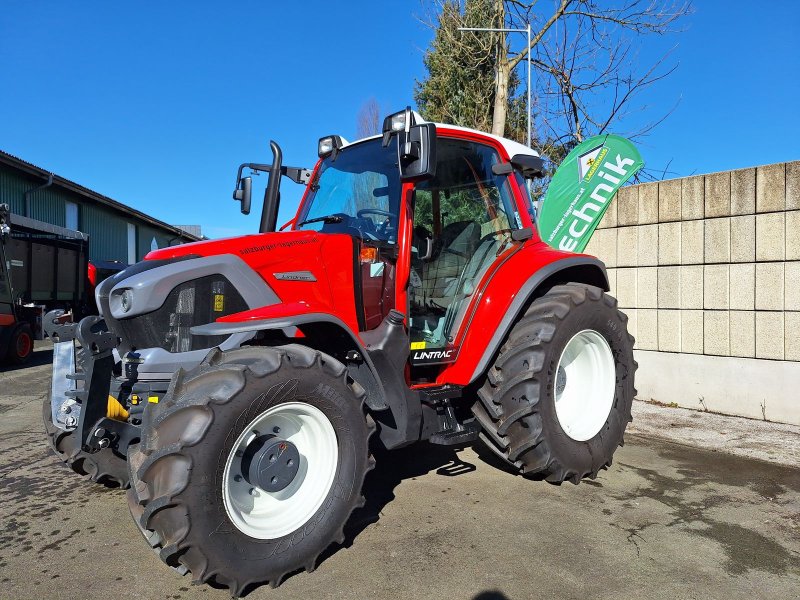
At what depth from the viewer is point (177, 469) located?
7.74 ft

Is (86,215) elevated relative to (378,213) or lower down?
elevated

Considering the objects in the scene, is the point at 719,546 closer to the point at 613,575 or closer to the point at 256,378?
the point at 613,575

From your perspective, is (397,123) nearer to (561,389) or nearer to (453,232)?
(453,232)

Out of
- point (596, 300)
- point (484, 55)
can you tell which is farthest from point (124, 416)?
point (484, 55)

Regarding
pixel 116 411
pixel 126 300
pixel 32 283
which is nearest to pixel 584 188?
pixel 126 300

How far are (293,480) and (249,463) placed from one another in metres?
0.25

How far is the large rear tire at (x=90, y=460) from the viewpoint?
3.40 metres

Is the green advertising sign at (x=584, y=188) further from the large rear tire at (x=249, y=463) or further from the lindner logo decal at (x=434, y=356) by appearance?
the large rear tire at (x=249, y=463)

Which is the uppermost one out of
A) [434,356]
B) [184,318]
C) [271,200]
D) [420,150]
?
[420,150]

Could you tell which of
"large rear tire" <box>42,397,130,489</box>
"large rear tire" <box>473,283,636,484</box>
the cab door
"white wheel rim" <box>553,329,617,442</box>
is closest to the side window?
the cab door

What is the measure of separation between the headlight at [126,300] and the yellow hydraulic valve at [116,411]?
444 mm

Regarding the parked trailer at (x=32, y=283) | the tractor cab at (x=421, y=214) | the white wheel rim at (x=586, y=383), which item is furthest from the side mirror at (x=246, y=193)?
the parked trailer at (x=32, y=283)

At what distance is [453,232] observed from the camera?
4043 mm

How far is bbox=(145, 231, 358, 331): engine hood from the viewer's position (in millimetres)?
3135
